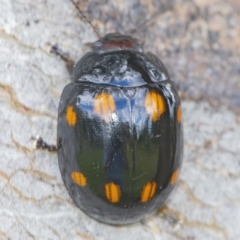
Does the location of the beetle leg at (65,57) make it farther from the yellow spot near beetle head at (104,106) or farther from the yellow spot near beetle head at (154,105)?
the yellow spot near beetle head at (154,105)

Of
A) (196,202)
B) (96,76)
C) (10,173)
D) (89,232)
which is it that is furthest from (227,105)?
(10,173)

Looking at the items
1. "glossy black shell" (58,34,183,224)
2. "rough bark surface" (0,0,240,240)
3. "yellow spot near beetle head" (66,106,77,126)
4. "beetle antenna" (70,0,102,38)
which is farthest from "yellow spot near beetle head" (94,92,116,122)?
"beetle antenna" (70,0,102,38)

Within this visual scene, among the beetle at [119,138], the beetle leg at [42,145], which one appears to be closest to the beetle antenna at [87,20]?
the beetle at [119,138]

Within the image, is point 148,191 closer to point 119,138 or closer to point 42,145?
point 119,138

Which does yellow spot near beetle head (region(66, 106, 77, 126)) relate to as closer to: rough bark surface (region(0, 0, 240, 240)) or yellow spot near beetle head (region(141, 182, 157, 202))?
rough bark surface (region(0, 0, 240, 240))

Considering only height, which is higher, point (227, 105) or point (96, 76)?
point (96, 76)

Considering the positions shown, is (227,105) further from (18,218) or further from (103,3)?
(18,218)
